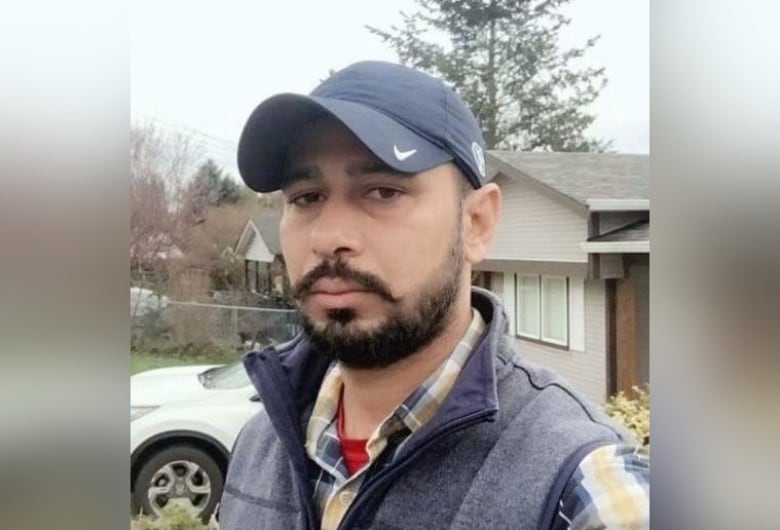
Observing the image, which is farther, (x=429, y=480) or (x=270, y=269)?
(x=270, y=269)

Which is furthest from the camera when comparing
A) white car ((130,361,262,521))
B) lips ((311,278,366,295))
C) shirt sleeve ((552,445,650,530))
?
white car ((130,361,262,521))

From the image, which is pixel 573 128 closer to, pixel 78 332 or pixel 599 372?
pixel 599 372

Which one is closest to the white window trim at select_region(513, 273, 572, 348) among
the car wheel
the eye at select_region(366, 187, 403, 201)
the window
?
the window

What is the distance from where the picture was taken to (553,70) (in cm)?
105

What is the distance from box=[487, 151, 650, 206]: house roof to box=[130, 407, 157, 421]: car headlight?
56 cm

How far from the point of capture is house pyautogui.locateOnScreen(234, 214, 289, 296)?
1062 millimetres

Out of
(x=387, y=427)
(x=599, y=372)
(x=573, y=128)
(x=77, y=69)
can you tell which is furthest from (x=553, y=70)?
(x=77, y=69)

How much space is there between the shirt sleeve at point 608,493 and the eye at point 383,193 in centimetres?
38

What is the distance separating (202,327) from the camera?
110cm

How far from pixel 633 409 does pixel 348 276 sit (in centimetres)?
40

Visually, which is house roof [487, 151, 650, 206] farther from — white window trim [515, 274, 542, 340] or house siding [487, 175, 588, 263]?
white window trim [515, 274, 542, 340]

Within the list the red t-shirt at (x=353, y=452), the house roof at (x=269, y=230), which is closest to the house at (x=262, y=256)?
the house roof at (x=269, y=230)

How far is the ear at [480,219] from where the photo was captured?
99 centimetres

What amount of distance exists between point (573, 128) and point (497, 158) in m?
0.12
